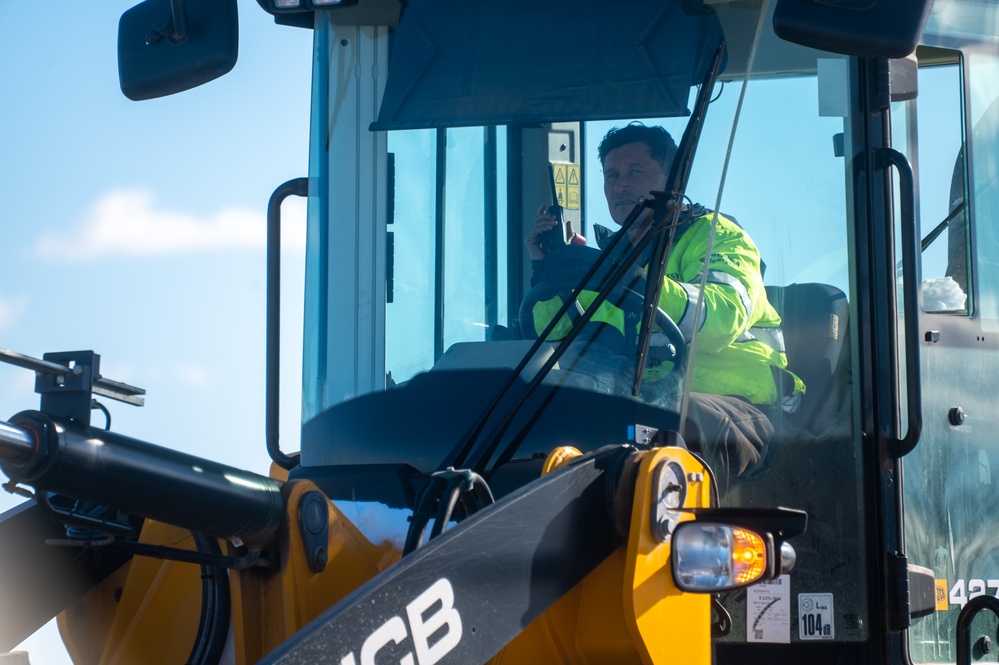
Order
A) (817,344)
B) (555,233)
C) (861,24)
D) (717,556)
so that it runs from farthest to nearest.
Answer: (817,344) < (555,233) < (861,24) < (717,556)

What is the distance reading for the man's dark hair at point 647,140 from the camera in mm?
2738

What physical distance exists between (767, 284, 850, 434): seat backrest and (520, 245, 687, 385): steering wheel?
325 mm

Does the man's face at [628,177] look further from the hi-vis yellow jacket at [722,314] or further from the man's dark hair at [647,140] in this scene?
the hi-vis yellow jacket at [722,314]

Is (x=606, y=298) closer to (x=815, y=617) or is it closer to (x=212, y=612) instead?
(x=815, y=617)

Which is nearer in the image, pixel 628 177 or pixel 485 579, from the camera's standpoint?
pixel 485 579

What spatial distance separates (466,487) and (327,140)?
1220 mm

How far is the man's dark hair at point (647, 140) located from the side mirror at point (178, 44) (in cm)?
86

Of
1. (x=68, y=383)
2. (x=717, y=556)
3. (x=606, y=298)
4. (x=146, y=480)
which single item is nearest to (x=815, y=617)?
(x=717, y=556)

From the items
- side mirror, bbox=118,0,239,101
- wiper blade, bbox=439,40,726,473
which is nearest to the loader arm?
wiper blade, bbox=439,40,726,473

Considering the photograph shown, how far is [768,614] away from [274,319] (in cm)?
142

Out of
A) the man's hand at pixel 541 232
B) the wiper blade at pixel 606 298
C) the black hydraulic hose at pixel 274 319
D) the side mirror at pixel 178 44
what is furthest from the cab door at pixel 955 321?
the side mirror at pixel 178 44

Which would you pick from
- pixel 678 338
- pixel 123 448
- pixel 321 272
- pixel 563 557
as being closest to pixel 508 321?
pixel 678 338

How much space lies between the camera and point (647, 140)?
2.74 metres

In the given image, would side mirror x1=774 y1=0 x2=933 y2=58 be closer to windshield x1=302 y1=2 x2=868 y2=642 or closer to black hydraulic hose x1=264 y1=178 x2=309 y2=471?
windshield x1=302 y1=2 x2=868 y2=642
